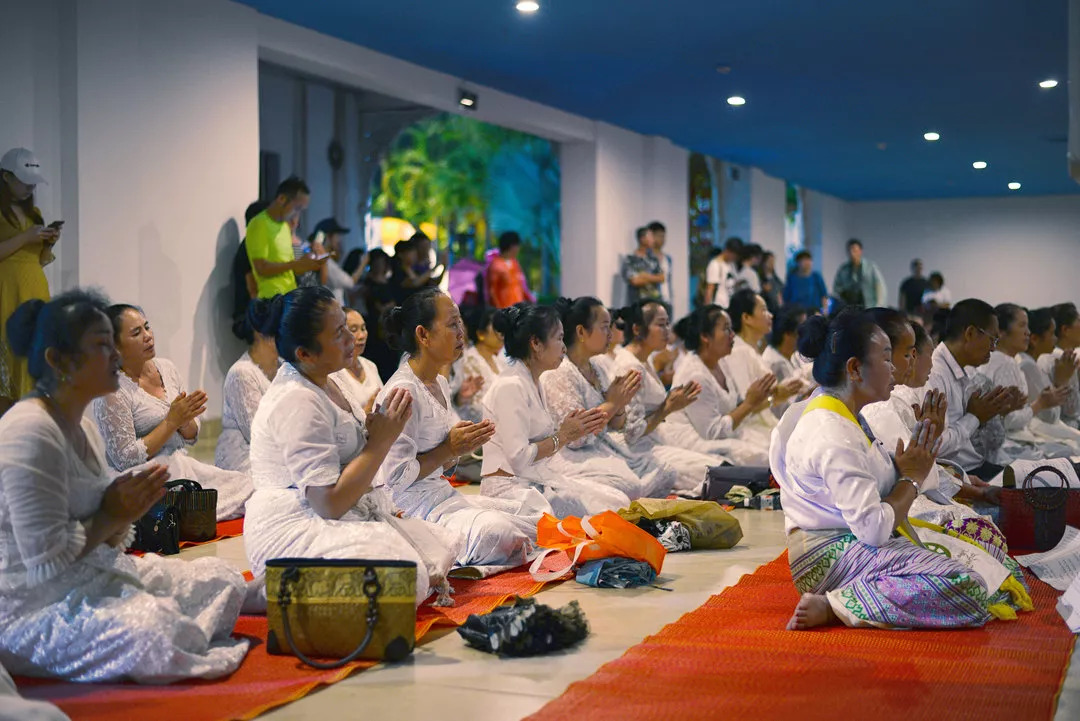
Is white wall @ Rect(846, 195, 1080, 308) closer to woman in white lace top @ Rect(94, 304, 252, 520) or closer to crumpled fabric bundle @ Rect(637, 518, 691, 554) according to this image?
crumpled fabric bundle @ Rect(637, 518, 691, 554)

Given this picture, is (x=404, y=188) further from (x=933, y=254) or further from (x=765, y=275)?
(x=933, y=254)

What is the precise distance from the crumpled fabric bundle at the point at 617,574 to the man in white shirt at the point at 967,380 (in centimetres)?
229

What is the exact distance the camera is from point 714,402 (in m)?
8.15

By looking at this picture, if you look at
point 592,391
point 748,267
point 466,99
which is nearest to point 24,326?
point 592,391

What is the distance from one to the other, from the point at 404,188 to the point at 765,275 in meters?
4.96

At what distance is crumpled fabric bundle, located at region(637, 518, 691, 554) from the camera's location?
5609 mm

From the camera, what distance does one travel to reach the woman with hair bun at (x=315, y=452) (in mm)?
3957

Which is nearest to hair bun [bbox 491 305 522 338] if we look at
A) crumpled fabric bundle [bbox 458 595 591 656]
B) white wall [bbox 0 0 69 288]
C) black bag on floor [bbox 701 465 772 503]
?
black bag on floor [bbox 701 465 772 503]

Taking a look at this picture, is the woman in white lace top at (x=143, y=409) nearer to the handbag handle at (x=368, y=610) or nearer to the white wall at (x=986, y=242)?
the handbag handle at (x=368, y=610)

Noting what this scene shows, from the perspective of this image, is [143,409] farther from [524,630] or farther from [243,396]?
[524,630]

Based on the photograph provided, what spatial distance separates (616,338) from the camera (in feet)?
30.5

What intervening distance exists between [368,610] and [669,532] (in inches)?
92.5

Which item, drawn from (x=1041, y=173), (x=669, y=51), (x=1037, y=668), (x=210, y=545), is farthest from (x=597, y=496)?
(x=1041, y=173)

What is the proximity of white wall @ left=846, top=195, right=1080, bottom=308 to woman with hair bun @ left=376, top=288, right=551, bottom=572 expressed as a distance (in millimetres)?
20213
